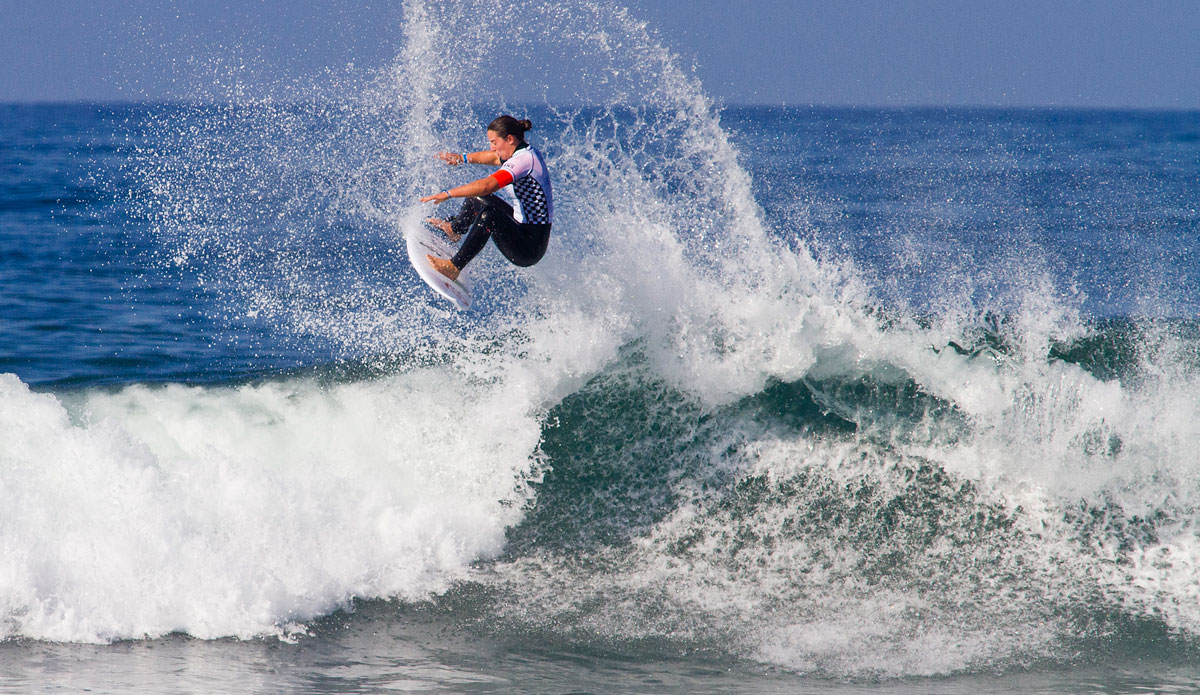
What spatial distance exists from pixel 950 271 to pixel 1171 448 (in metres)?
7.52

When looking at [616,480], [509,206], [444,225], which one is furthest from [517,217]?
[616,480]

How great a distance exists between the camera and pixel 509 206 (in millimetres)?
6953

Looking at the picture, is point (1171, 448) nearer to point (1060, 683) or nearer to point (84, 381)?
point (1060, 683)

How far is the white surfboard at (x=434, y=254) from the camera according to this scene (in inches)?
289

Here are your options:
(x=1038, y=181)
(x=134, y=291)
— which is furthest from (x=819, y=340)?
(x=1038, y=181)

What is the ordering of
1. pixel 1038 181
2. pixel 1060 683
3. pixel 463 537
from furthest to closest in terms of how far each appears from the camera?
pixel 1038 181 → pixel 463 537 → pixel 1060 683

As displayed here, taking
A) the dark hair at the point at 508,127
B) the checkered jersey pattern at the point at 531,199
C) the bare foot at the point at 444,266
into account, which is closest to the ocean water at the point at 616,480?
the bare foot at the point at 444,266

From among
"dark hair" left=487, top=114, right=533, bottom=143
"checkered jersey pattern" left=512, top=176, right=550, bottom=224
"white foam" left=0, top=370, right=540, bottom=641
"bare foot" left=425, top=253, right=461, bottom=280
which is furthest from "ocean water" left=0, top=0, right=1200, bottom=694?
"dark hair" left=487, top=114, right=533, bottom=143

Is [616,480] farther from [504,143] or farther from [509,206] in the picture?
[504,143]

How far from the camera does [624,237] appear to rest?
8.51 m

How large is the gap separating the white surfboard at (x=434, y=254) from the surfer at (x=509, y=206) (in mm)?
185

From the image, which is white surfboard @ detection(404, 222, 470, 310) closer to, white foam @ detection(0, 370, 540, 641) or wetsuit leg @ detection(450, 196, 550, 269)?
wetsuit leg @ detection(450, 196, 550, 269)

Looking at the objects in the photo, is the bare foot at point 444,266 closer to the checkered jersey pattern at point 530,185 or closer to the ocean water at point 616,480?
the checkered jersey pattern at point 530,185

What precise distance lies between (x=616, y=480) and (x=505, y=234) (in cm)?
214
